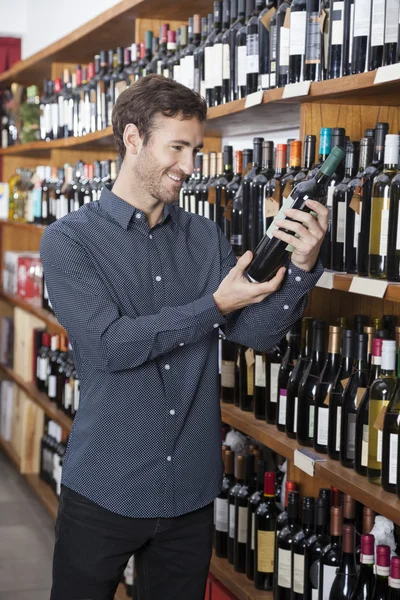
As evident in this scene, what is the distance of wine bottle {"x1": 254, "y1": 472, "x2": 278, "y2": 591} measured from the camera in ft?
9.32

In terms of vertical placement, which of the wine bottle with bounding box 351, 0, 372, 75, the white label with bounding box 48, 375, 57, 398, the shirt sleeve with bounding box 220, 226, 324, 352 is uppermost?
the wine bottle with bounding box 351, 0, 372, 75

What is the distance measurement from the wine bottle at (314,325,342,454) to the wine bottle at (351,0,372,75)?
0.69 metres

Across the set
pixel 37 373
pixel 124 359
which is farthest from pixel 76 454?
pixel 37 373

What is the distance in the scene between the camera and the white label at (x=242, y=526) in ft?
9.97

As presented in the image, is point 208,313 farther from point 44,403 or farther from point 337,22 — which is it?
point 44,403

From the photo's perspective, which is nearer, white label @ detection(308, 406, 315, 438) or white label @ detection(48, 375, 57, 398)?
white label @ detection(308, 406, 315, 438)

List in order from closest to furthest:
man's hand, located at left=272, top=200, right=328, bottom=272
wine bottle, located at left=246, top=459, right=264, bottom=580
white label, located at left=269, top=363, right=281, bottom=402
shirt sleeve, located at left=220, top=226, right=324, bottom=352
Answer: man's hand, located at left=272, top=200, right=328, bottom=272 → shirt sleeve, located at left=220, top=226, right=324, bottom=352 → white label, located at left=269, top=363, right=281, bottom=402 → wine bottle, located at left=246, top=459, right=264, bottom=580

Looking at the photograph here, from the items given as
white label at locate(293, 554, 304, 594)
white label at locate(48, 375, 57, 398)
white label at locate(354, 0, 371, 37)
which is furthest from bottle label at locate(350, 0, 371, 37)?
white label at locate(48, 375, 57, 398)

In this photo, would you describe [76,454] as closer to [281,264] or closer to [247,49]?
[281,264]

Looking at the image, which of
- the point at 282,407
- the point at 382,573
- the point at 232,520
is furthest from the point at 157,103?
the point at 232,520

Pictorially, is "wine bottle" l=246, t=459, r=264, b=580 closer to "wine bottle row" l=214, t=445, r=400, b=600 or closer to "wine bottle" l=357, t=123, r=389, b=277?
"wine bottle row" l=214, t=445, r=400, b=600

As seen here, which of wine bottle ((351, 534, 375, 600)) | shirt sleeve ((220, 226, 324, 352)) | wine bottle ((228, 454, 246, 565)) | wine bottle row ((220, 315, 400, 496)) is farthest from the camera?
wine bottle ((228, 454, 246, 565))

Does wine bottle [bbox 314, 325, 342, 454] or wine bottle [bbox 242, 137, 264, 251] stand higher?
wine bottle [bbox 242, 137, 264, 251]

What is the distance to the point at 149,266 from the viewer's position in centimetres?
219
